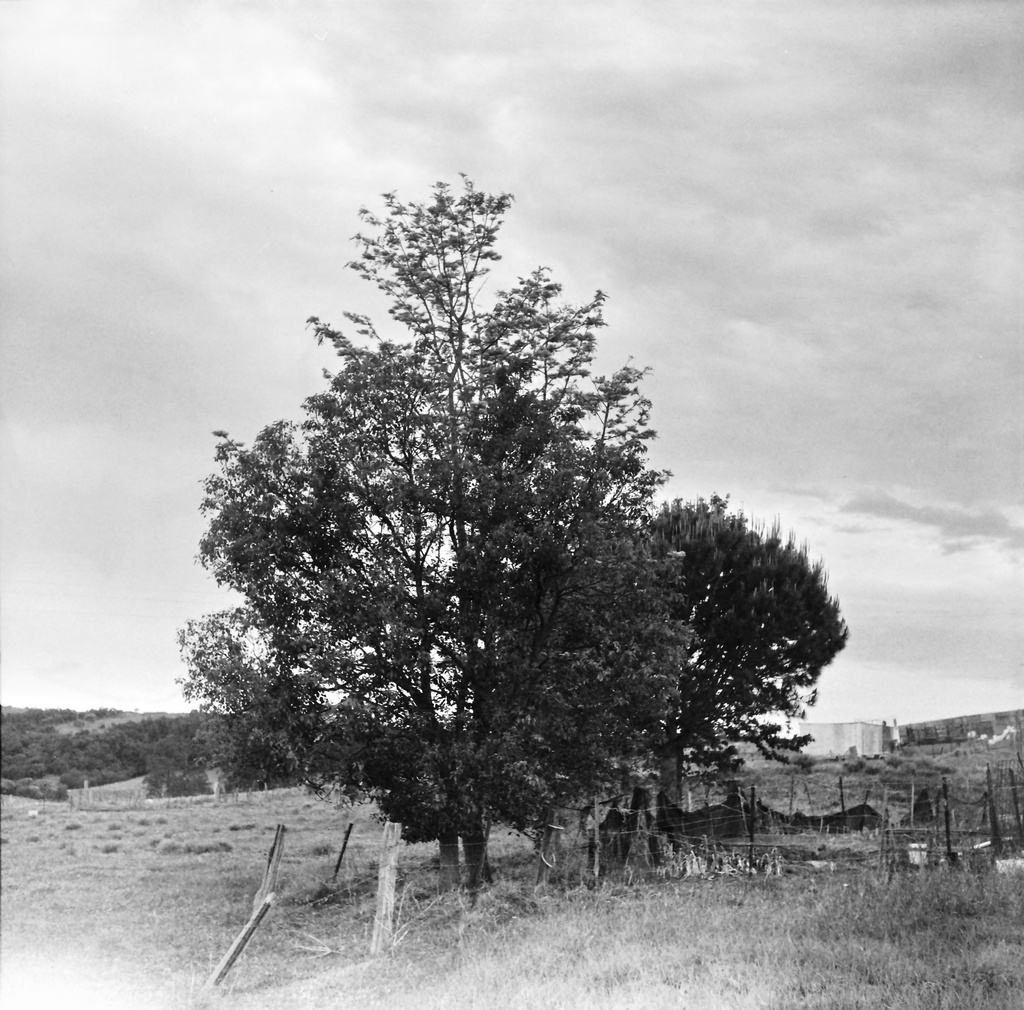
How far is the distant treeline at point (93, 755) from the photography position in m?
60.9

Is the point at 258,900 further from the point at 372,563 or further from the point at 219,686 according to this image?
the point at 372,563

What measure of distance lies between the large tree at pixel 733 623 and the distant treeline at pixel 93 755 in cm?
3599

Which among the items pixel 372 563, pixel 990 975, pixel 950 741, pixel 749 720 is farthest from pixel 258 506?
pixel 950 741

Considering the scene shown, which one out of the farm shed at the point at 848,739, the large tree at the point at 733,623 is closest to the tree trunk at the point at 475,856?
the large tree at the point at 733,623

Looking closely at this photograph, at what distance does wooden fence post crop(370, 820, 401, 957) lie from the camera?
49.1 feet

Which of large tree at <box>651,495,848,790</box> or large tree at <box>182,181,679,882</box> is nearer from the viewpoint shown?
large tree at <box>182,181,679,882</box>

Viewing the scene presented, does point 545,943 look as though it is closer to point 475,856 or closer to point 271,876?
point 271,876

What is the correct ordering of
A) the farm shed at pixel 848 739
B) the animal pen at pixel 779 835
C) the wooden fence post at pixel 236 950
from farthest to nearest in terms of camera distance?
the farm shed at pixel 848 739
the animal pen at pixel 779 835
the wooden fence post at pixel 236 950

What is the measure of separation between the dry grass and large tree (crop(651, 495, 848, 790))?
807 cm

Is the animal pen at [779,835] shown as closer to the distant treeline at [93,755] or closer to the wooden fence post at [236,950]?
the wooden fence post at [236,950]

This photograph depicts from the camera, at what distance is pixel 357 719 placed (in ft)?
63.3

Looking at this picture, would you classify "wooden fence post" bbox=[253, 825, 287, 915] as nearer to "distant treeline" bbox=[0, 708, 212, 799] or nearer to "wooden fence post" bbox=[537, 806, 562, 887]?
"wooden fence post" bbox=[537, 806, 562, 887]

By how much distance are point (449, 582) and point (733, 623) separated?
1380 cm

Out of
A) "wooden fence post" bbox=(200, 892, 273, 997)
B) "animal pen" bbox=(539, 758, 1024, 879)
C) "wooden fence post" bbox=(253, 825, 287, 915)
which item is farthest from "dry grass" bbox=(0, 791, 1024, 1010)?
"wooden fence post" bbox=(253, 825, 287, 915)
